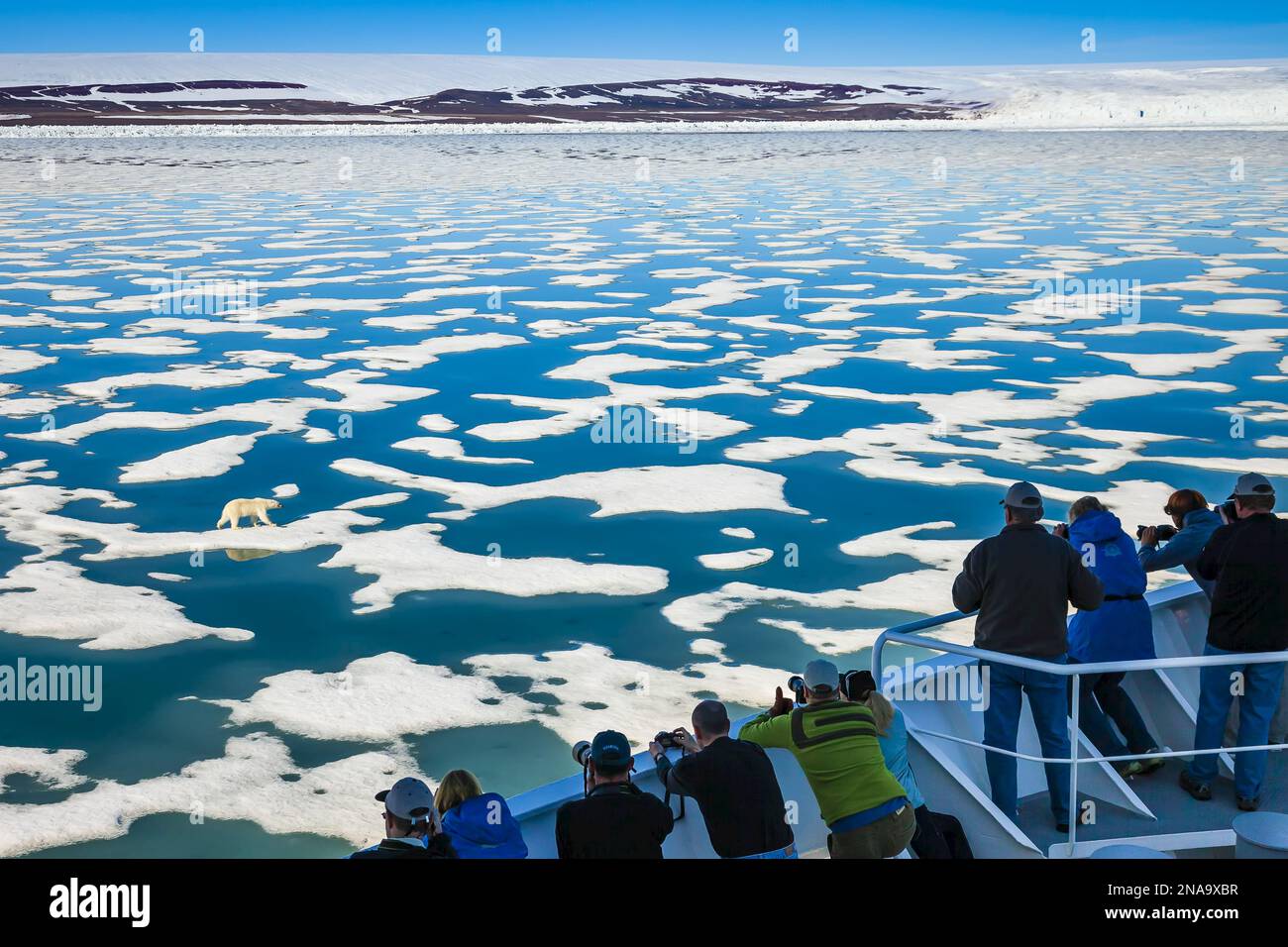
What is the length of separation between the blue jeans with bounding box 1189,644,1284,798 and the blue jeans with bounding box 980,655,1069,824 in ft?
2.14

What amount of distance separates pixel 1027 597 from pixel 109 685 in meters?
4.90

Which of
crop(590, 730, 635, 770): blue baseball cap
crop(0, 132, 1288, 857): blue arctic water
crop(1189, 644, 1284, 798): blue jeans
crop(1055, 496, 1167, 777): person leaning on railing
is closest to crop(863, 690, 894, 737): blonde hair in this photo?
crop(590, 730, 635, 770): blue baseball cap

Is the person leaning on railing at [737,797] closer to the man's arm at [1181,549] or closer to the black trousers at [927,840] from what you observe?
the black trousers at [927,840]

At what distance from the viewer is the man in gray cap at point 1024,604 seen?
4777mm

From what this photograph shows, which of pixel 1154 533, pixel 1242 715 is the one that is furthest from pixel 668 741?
pixel 1154 533

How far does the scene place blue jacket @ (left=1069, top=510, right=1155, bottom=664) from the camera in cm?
523

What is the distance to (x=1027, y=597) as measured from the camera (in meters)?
4.81

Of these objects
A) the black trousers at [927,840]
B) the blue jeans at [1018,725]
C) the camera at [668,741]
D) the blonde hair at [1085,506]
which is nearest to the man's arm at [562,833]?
the camera at [668,741]

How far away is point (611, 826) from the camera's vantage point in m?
3.92

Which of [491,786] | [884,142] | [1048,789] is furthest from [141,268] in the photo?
[884,142]

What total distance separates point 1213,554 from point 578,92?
14936 centimetres

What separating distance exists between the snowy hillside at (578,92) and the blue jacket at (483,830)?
3833 inches

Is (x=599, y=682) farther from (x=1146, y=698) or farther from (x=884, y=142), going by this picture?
(x=884, y=142)

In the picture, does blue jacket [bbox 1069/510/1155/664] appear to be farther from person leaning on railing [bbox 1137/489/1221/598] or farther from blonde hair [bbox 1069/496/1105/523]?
person leaning on railing [bbox 1137/489/1221/598]
